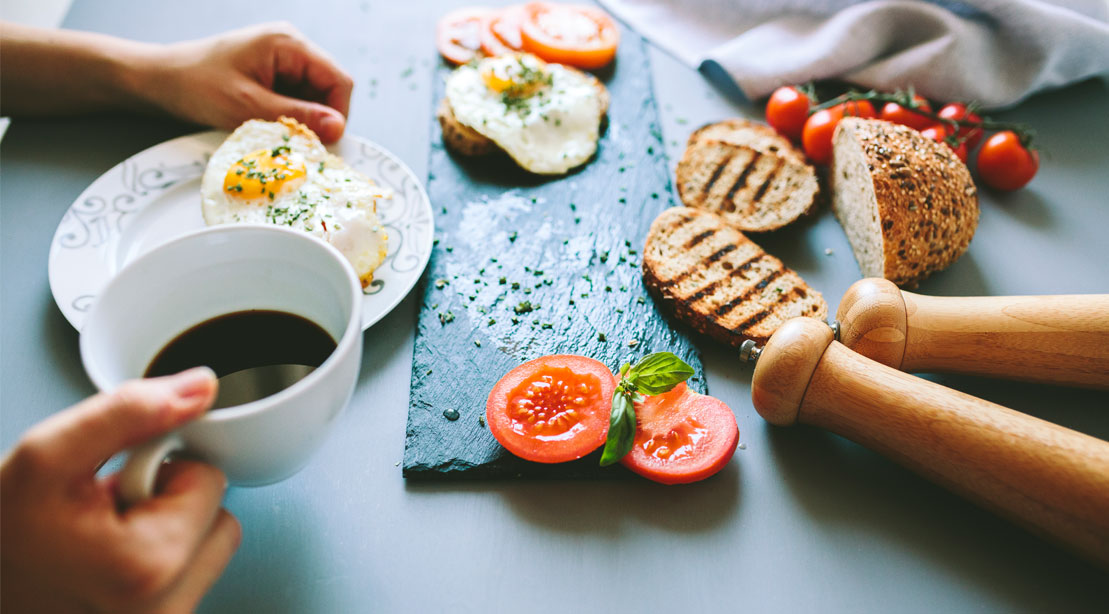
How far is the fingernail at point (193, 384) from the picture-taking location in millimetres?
975

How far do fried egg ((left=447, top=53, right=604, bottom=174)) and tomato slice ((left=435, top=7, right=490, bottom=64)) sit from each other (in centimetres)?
21

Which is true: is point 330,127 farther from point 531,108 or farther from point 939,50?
point 939,50

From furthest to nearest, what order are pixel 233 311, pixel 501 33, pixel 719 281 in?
pixel 501 33, pixel 719 281, pixel 233 311

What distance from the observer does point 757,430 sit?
5.55 feet

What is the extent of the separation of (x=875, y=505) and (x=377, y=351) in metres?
1.29

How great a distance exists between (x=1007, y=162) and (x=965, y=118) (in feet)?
0.80

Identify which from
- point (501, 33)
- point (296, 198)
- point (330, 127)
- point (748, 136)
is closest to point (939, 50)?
point (748, 136)

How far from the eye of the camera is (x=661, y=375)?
5.19 feet

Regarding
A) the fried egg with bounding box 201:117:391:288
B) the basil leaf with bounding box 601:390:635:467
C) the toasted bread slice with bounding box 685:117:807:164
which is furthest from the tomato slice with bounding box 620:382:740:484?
the toasted bread slice with bounding box 685:117:807:164

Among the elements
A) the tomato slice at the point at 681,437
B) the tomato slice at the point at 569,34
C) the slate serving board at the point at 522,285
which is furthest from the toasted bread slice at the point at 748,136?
the tomato slice at the point at 681,437

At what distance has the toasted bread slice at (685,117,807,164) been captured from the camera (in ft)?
7.82

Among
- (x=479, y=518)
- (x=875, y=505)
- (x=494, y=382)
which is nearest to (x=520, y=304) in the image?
(x=494, y=382)

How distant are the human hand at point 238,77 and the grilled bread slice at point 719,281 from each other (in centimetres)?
110

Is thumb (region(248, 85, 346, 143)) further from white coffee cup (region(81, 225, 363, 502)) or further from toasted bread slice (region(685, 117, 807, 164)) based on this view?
toasted bread slice (region(685, 117, 807, 164))
